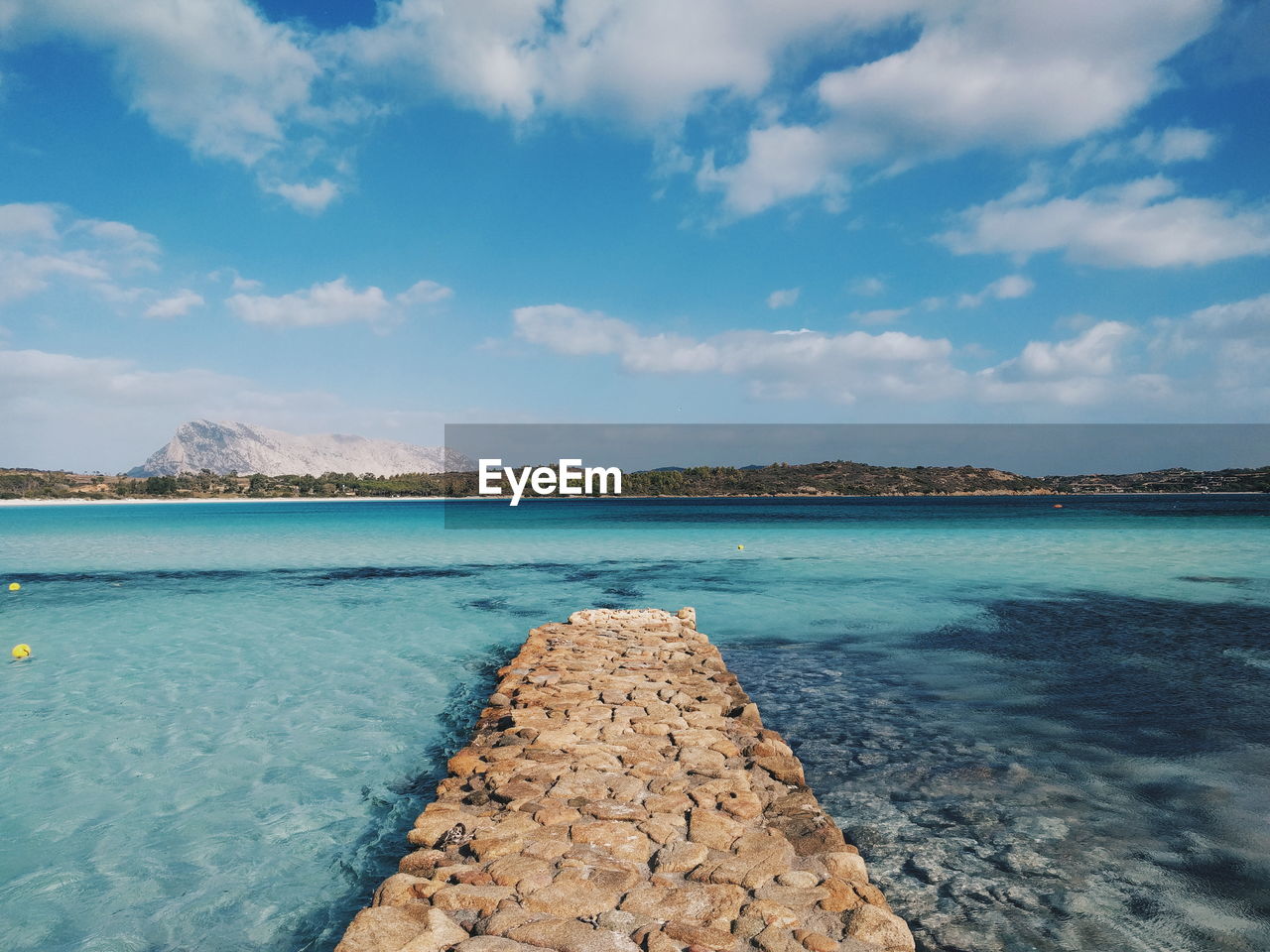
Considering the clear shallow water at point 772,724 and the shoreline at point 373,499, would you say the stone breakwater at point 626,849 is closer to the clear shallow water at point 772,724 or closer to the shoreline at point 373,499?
the clear shallow water at point 772,724

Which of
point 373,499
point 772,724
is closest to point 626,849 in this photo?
point 772,724

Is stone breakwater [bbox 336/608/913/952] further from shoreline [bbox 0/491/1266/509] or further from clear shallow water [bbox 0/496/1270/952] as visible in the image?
shoreline [bbox 0/491/1266/509]

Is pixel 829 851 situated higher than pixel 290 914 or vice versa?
pixel 829 851

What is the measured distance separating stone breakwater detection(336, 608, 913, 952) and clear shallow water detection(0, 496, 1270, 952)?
68 centimetres

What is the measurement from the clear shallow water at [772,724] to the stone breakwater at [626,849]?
0.68 metres

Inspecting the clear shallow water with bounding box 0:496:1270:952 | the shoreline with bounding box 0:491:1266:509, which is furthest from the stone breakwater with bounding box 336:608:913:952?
the shoreline with bounding box 0:491:1266:509

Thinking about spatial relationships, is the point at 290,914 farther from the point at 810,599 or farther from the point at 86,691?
the point at 810,599

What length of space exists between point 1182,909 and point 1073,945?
1.09 m

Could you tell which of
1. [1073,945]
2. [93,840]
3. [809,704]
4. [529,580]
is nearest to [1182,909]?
[1073,945]

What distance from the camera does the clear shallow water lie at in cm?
532

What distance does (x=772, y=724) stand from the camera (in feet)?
29.9

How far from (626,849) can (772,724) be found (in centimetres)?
424

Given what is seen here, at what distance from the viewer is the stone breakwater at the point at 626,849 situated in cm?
432

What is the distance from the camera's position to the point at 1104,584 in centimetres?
2227
